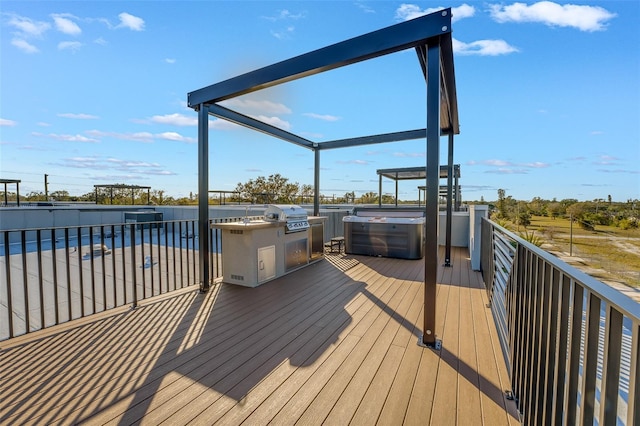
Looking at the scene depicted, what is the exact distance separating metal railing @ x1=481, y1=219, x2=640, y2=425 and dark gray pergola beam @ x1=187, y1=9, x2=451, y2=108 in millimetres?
1714

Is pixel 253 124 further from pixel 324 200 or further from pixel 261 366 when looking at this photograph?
pixel 324 200

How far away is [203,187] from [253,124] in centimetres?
137

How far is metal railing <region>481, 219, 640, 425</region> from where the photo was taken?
0.65 meters

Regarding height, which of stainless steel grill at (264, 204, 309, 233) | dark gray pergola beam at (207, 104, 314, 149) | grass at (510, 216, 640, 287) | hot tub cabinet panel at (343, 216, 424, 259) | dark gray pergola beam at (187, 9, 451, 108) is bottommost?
grass at (510, 216, 640, 287)

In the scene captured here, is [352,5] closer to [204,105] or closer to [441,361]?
[204,105]

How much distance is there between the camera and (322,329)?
102 inches

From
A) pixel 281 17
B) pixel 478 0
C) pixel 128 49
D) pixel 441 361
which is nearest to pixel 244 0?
pixel 281 17

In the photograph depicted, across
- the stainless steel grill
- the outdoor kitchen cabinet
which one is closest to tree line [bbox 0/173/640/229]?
the stainless steel grill

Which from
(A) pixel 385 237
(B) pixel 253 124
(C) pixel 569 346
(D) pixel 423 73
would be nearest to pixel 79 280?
(B) pixel 253 124

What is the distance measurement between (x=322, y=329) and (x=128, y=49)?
570 cm

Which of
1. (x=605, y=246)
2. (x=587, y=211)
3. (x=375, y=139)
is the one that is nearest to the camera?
(x=375, y=139)

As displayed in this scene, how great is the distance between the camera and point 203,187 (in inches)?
152

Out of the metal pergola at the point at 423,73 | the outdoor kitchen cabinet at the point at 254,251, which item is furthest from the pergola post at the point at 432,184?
the outdoor kitchen cabinet at the point at 254,251

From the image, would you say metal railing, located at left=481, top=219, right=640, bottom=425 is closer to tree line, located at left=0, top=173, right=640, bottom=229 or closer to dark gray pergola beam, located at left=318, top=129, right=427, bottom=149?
dark gray pergola beam, located at left=318, top=129, right=427, bottom=149
